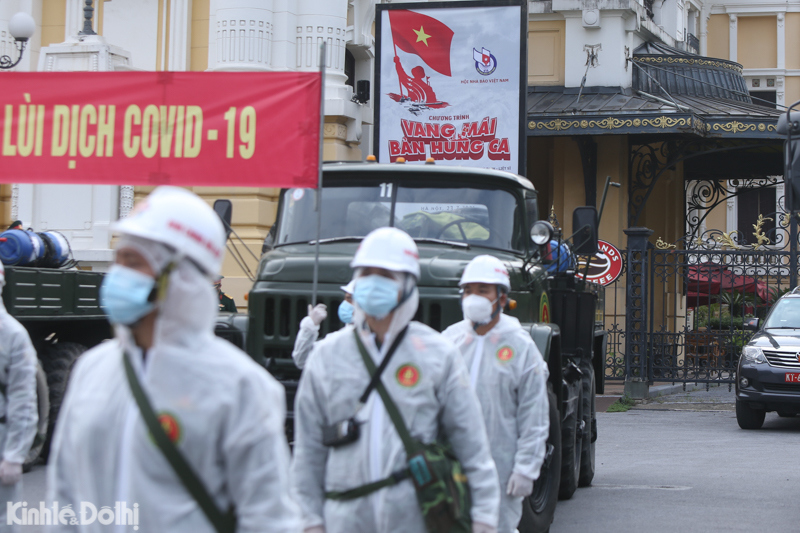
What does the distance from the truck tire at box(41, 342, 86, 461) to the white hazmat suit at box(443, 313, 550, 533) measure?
6205 mm

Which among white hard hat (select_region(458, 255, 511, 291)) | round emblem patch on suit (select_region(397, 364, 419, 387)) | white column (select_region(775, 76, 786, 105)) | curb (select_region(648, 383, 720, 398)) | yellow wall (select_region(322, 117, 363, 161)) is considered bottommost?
curb (select_region(648, 383, 720, 398))

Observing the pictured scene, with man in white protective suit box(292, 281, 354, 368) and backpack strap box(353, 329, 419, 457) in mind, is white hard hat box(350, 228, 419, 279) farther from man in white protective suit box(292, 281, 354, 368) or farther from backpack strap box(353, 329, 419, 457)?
man in white protective suit box(292, 281, 354, 368)

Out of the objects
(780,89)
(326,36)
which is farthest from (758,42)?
(326,36)

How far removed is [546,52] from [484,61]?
21.2 ft

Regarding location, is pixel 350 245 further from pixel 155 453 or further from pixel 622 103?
pixel 622 103

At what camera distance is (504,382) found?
579 centimetres

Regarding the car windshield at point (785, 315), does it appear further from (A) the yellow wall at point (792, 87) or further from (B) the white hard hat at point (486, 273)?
(A) the yellow wall at point (792, 87)

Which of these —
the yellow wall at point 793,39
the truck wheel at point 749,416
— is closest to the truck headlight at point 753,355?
the truck wheel at point 749,416

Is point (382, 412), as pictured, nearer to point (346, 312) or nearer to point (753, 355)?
point (346, 312)

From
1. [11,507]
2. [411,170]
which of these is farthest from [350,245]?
[11,507]

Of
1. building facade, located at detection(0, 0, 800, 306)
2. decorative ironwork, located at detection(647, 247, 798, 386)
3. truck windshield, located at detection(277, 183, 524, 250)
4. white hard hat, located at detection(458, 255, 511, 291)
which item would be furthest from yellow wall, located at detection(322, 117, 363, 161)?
white hard hat, located at detection(458, 255, 511, 291)

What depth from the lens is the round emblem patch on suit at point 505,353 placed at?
19.2 feet

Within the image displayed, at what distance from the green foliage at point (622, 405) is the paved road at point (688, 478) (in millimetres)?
878

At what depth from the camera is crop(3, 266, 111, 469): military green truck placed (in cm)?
1029
